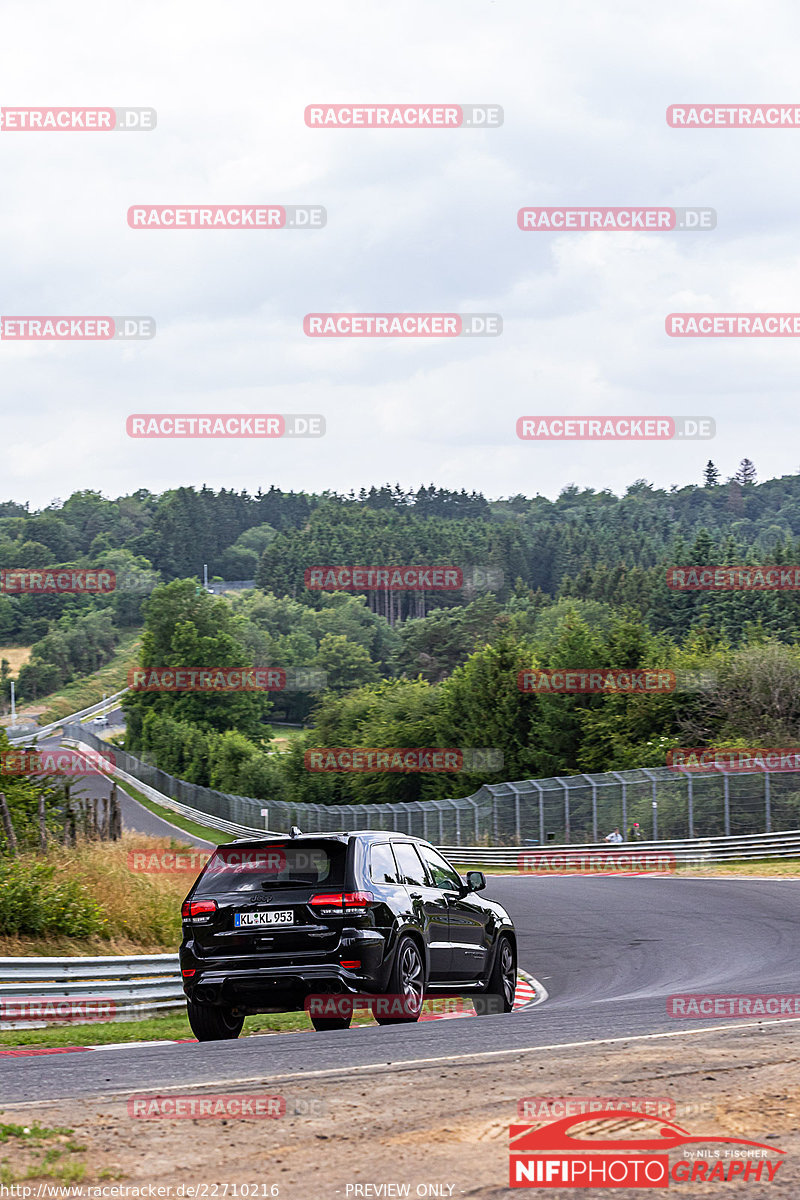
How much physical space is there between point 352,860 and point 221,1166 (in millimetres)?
5100

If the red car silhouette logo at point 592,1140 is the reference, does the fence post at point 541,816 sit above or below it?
below

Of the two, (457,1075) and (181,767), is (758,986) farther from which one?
(181,767)

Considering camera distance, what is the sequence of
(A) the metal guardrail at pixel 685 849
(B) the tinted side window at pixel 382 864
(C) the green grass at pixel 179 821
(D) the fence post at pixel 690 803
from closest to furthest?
(B) the tinted side window at pixel 382 864, (A) the metal guardrail at pixel 685 849, (D) the fence post at pixel 690 803, (C) the green grass at pixel 179 821

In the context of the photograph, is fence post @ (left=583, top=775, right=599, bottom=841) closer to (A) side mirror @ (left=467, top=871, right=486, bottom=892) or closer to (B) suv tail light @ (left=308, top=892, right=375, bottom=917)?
(A) side mirror @ (left=467, top=871, right=486, bottom=892)

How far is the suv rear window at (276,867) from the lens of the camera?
10492 millimetres

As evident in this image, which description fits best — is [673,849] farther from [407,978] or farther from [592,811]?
[407,978]

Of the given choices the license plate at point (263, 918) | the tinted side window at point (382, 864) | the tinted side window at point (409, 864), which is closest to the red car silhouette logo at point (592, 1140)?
the license plate at point (263, 918)

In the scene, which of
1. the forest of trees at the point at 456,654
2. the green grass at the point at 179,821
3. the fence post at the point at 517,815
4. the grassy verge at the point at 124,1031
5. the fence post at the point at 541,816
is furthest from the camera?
the green grass at the point at 179,821

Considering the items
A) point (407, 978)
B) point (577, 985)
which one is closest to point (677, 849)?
point (577, 985)

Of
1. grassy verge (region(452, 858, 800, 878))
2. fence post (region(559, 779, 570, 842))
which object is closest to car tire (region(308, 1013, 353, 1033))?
grassy verge (region(452, 858, 800, 878))

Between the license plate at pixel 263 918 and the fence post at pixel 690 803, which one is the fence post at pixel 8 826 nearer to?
the license plate at pixel 263 918

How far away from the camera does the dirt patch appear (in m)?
5.32

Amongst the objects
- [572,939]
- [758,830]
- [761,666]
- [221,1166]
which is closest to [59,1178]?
[221,1166]

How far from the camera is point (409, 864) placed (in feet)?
37.7
